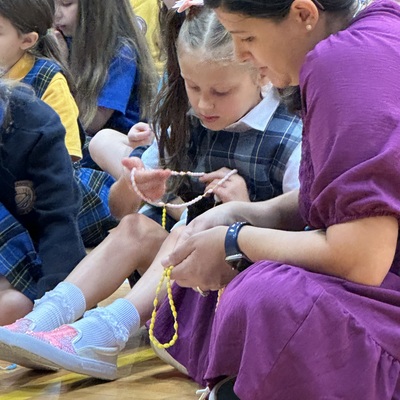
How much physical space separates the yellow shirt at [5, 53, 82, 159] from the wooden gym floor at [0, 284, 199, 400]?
0.78 meters

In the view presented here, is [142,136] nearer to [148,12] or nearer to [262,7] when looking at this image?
[262,7]

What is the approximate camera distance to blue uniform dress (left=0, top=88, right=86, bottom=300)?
1800 mm

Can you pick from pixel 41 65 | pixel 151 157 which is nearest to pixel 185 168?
pixel 151 157

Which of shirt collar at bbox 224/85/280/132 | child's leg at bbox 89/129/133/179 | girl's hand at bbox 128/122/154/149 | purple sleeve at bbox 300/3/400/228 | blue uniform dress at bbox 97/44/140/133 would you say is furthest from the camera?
blue uniform dress at bbox 97/44/140/133

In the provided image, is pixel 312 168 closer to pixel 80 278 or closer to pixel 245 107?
pixel 245 107

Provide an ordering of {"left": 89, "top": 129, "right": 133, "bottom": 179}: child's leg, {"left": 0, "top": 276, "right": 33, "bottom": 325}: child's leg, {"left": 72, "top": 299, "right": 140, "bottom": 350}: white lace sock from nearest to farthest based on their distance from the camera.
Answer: {"left": 72, "top": 299, "right": 140, "bottom": 350}: white lace sock
{"left": 0, "top": 276, "right": 33, "bottom": 325}: child's leg
{"left": 89, "top": 129, "right": 133, "bottom": 179}: child's leg

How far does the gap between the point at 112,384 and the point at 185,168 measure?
1.40 feet

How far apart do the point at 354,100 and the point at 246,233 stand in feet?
0.79

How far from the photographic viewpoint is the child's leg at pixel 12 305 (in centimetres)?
178

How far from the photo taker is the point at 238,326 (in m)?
1.11

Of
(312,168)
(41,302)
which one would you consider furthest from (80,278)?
(312,168)

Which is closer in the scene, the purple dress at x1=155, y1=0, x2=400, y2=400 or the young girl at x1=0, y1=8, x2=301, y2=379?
the purple dress at x1=155, y1=0, x2=400, y2=400

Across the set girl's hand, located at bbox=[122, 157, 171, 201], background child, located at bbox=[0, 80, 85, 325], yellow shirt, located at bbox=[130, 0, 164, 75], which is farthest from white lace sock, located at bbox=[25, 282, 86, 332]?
yellow shirt, located at bbox=[130, 0, 164, 75]

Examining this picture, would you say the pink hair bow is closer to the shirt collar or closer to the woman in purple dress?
the shirt collar
